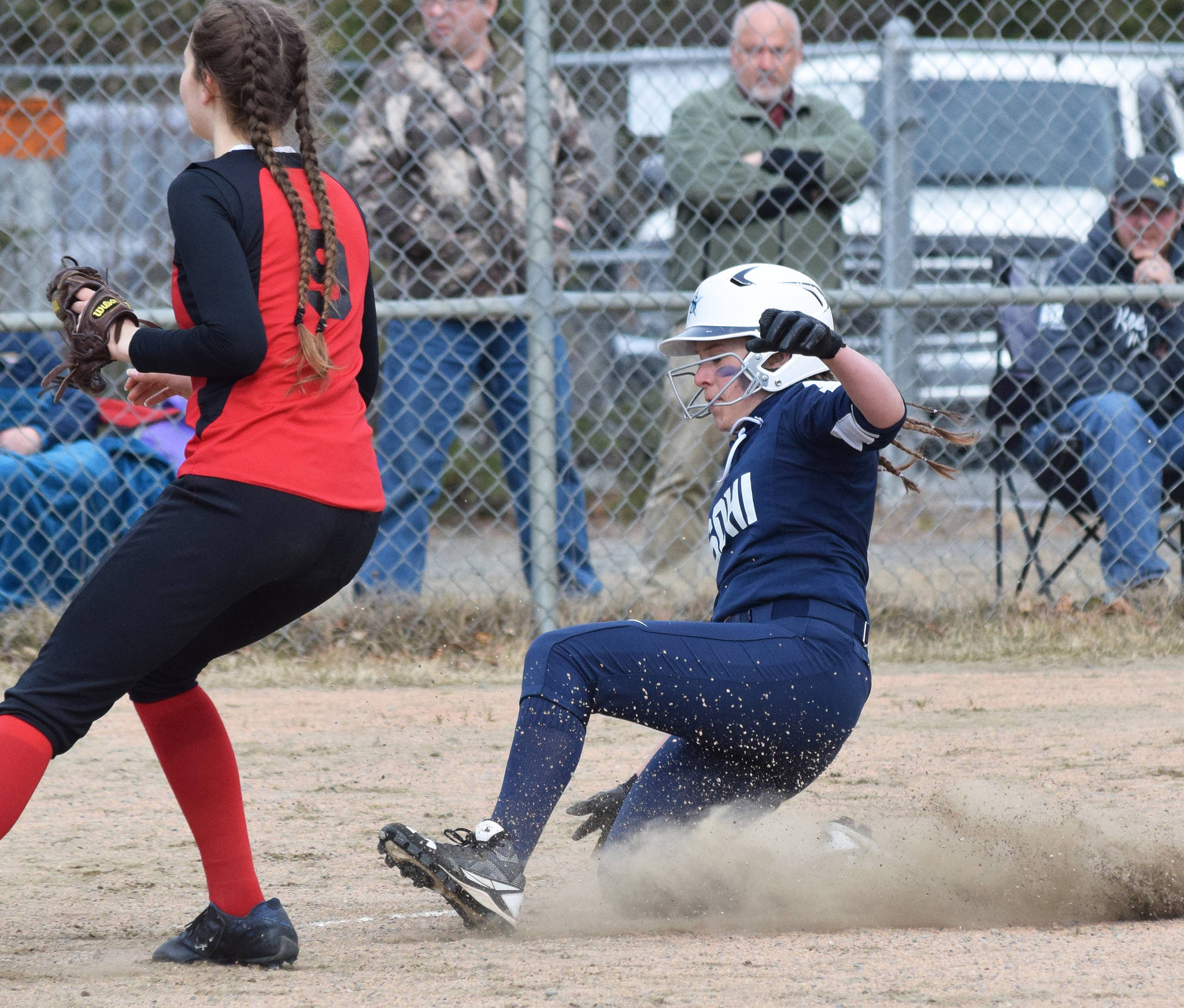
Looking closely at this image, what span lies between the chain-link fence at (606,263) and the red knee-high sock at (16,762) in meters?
3.19

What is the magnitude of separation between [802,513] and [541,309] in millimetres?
2570

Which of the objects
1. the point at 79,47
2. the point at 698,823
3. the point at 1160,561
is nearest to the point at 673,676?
the point at 698,823

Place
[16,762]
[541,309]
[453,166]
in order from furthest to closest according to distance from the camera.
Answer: [453,166] < [541,309] < [16,762]

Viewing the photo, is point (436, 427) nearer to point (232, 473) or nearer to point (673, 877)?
point (673, 877)

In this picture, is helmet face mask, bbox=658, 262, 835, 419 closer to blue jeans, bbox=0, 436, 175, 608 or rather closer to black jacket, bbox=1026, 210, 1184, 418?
black jacket, bbox=1026, 210, 1184, 418

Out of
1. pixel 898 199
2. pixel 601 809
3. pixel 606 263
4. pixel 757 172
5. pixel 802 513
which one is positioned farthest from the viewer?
pixel 606 263

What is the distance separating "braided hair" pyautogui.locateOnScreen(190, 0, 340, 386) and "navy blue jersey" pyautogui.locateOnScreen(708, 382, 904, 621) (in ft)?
3.36

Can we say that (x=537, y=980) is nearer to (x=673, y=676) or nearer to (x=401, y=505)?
(x=673, y=676)

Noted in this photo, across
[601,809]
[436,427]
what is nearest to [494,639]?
[436,427]

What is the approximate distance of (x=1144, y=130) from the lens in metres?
7.65

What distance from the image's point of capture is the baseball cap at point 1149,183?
19.9 ft

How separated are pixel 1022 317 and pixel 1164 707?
206 centimetres

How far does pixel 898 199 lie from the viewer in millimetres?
7000

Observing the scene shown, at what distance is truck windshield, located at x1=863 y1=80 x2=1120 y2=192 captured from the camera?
741 centimetres
